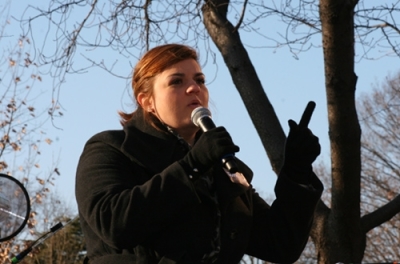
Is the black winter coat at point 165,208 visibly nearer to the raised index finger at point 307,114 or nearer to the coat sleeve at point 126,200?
the coat sleeve at point 126,200

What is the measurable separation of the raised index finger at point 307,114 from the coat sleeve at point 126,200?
533mm

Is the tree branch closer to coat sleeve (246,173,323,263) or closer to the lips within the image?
coat sleeve (246,173,323,263)

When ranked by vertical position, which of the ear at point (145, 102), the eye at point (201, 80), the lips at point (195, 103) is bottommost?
the lips at point (195, 103)

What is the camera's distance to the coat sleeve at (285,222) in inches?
143

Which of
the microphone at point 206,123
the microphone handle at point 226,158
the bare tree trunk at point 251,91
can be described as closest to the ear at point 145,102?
the microphone at point 206,123

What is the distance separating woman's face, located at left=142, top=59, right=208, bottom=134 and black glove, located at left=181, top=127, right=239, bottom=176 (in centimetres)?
30

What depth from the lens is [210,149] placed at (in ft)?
10.5

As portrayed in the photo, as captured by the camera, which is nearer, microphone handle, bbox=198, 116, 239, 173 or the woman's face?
microphone handle, bbox=198, 116, 239, 173

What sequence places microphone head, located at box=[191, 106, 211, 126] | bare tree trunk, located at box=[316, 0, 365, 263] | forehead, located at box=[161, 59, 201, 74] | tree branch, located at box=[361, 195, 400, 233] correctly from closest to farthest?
microphone head, located at box=[191, 106, 211, 126] → forehead, located at box=[161, 59, 201, 74] → bare tree trunk, located at box=[316, 0, 365, 263] → tree branch, located at box=[361, 195, 400, 233]

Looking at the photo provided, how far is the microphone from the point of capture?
3.17 meters

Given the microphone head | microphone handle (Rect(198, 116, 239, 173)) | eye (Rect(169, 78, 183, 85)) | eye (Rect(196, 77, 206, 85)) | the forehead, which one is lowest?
microphone handle (Rect(198, 116, 239, 173))

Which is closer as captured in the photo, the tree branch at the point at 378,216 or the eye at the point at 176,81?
the eye at the point at 176,81

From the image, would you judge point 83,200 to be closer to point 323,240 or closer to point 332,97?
point 332,97

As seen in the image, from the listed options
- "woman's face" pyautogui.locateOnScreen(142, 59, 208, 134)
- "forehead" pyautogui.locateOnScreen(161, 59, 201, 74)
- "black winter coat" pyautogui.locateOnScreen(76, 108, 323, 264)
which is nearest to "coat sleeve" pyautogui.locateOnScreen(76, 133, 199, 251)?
"black winter coat" pyautogui.locateOnScreen(76, 108, 323, 264)
